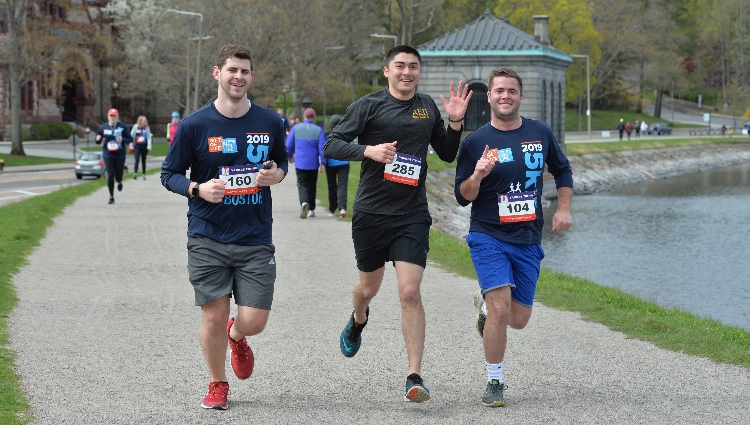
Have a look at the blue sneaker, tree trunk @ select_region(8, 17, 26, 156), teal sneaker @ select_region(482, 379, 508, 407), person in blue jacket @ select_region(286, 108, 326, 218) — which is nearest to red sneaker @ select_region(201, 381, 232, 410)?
the blue sneaker

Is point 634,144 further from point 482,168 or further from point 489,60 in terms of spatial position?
point 482,168

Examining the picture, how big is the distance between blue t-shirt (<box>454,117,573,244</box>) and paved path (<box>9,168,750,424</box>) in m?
1.03

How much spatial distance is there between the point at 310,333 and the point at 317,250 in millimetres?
6585

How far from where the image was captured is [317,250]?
16172 millimetres

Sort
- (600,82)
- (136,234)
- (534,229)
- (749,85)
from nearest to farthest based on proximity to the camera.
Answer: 1. (534,229)
2. (136,234)
3. (600,82)
4. (749,85)

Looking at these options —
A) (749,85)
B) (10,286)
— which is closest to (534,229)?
(10,286)

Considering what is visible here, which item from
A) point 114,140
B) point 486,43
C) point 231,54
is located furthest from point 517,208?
point 486,43

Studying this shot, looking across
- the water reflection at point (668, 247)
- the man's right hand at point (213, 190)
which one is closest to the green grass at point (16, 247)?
the man's right hand at point (213, 190)

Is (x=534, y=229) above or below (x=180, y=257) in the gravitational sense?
above

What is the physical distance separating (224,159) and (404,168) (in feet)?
3.86

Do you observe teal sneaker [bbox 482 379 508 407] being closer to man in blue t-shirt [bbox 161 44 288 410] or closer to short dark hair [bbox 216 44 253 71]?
man in blue t-shirt [bbox 161 44 288 410]

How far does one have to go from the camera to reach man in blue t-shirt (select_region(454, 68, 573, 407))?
7.23 m

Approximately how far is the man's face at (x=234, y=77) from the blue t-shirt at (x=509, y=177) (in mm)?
1478

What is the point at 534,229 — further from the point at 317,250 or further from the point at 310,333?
the point at 317,250
